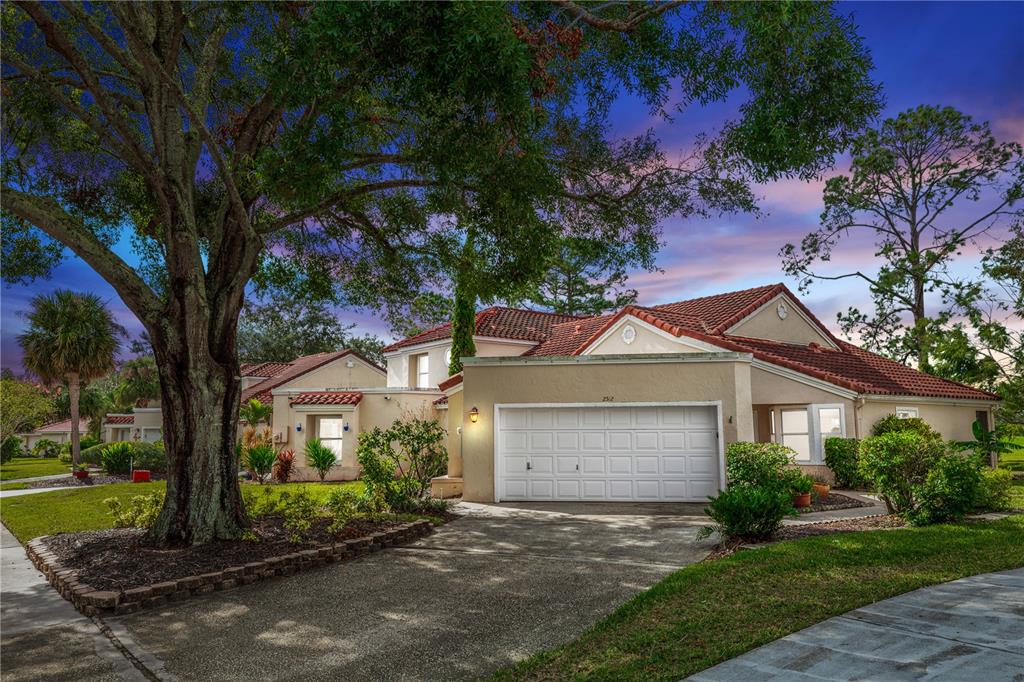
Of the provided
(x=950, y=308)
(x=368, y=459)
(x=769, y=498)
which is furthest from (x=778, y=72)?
(x=950, y=308)

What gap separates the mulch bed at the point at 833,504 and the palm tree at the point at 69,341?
2989 centimetres

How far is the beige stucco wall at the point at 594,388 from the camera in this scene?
15.7 m

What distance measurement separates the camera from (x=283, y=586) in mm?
8469

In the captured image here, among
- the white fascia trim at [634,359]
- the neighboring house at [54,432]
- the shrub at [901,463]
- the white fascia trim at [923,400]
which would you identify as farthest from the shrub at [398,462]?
the neighboring house at [54,432]

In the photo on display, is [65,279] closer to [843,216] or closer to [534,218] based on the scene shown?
[534,218]

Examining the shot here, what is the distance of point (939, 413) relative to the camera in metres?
21.8

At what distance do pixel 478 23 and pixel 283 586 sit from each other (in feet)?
22.5

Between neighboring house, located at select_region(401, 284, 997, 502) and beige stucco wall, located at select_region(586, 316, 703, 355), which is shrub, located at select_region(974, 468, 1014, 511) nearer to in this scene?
neighboring house, located at select_region(401, 284, 997, 502)

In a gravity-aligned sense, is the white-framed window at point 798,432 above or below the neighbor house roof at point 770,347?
below

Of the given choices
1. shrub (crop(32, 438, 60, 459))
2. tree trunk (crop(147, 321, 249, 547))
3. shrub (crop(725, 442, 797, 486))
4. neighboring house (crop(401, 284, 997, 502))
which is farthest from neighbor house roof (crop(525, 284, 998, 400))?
shrub (crop(32, 438, 60, 459))

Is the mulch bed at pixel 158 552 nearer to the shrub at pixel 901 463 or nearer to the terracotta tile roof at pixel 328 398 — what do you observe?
the shrub at pixel 901 463

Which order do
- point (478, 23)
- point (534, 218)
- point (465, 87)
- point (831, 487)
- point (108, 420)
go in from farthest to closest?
point (108, 420), point (831, 487), point (534, 218), point (465, 87), point (478, 23)

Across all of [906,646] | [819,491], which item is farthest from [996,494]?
[906,646]

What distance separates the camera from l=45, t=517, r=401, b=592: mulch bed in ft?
27.7
